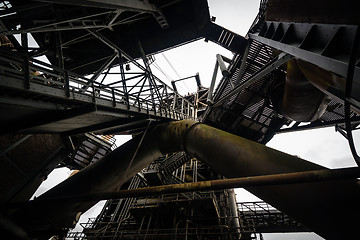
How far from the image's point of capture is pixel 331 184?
1.94 metres

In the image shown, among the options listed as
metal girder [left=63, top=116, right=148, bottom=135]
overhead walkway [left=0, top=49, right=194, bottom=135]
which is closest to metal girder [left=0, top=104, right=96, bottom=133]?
overhead walkway [left=0, top=49, right=194, bottom=135]

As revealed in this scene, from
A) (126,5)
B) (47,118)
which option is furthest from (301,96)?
(47,118)

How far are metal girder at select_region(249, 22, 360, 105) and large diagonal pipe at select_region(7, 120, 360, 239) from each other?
3.87 feet

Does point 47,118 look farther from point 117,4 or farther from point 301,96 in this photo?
point 301,96

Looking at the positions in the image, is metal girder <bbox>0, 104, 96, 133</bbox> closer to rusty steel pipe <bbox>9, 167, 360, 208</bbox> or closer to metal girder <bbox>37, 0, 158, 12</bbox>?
rusty steel pipe <bbox>9, 167, 360, 208</bbox>

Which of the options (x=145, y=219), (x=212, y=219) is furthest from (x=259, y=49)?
(x=145, y=219)

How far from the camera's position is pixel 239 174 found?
287 centimetres

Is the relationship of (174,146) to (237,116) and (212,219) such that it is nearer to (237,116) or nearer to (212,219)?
(237,116)

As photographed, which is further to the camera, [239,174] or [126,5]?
[126,5]

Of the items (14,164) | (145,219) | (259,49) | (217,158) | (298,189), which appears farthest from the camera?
(145,219)

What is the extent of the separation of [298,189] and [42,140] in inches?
277

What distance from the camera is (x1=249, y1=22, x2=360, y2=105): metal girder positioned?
165cm

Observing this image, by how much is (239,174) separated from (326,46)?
226 centimetres

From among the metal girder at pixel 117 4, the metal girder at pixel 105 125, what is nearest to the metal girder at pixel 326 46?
the metal girder at pixel 117 4
